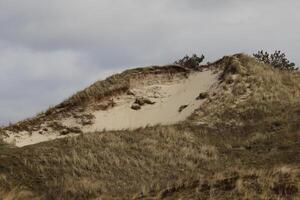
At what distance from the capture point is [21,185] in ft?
65.0

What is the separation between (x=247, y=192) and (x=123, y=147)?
36.4 feet

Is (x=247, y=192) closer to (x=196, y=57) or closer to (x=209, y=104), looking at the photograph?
(x=209, y=104)

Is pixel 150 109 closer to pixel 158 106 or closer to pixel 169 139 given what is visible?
pixel 158 106

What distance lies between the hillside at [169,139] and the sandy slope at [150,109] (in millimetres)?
61

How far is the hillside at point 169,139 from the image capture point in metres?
16.1

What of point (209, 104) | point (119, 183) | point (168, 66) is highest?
point (168, 66)

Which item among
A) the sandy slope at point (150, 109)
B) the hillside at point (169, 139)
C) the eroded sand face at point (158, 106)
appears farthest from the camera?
the eroded sand face at point (158, 106)

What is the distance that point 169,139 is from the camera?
85.9 feet

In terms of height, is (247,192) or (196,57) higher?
(196,57)

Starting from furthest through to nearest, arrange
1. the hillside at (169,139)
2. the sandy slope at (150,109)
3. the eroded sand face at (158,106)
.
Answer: the eroded sand face at (158,106) < the sandy slope at (150,109) < the hillside at (169,139)

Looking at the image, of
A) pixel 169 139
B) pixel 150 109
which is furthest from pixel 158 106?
pixel 169 139

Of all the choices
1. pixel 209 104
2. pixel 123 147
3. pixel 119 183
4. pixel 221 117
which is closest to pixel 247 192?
pixel 119 183

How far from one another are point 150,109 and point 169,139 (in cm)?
880

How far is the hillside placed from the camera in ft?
52.7
